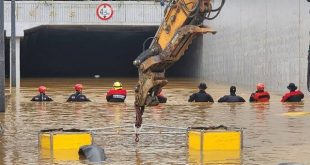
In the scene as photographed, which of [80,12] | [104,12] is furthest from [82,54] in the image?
[104,12]

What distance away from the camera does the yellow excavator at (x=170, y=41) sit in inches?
533

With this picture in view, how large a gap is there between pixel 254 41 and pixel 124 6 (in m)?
14.1

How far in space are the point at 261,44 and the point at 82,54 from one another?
35899 mm

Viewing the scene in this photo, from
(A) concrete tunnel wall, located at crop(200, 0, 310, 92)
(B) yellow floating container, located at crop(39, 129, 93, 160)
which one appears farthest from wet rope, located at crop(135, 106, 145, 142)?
(A) concrete tunnel wall, located at crop(200, 0, 310, 92)

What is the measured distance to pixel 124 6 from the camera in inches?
2093

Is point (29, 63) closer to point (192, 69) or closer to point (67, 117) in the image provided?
point (192, 69)

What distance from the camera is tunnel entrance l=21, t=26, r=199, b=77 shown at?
68.3 metres

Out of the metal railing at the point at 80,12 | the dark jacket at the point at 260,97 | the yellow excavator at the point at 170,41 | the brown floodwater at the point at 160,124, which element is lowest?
the brown floodwater at the point at 160,124

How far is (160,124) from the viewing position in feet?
64.3

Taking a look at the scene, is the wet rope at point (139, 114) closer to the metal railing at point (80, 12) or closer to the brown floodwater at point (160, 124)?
the brown floodwater at point (160, 124)

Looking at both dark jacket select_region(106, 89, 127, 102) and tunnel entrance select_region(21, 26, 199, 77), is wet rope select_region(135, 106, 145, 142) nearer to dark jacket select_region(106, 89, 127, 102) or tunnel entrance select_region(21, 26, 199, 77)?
dark jacket select_region(106, 89, 127, 102)

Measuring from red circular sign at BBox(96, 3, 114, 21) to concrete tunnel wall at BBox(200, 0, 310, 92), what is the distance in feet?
20.3

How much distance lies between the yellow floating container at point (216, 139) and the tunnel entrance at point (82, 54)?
50647mm

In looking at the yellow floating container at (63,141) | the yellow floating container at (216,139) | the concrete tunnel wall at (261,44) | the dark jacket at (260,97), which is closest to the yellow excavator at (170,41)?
the yellow floating container at (216,139)
